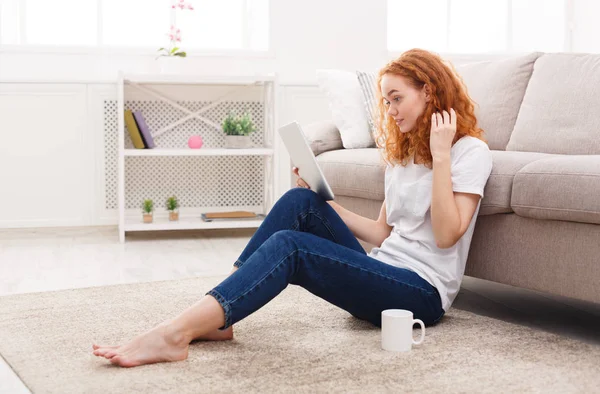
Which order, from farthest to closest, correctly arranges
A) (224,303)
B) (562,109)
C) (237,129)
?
1. (237,129)
2. (562,109)
3. (224,303)

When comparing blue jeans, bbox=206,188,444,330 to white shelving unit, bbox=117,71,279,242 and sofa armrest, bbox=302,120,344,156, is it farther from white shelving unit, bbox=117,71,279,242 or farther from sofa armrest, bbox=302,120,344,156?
white shelving unit, bbox=117,71,279,242

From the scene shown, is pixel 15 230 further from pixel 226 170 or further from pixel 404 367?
pixel 404 367

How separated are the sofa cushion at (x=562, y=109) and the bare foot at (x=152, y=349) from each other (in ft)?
4.77

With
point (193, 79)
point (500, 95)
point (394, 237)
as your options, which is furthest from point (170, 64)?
point (394, 237)

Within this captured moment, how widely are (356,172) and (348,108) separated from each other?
53 centimetres

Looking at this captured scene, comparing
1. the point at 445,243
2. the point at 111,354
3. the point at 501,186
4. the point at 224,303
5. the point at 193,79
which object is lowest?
the point at 111,354

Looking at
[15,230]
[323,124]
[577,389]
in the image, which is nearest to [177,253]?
[323,124]

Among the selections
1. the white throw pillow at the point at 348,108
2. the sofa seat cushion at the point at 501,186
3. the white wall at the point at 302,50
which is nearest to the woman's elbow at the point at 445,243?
the sofa seat cushion at the point at 501,186

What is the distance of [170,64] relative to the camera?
4.19 m

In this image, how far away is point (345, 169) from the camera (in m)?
2.87

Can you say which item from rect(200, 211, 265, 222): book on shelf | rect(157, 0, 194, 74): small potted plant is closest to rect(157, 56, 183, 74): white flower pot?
rect(157, 0, 194, 74): small potted plant

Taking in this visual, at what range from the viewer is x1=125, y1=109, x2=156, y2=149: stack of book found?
4023 mm

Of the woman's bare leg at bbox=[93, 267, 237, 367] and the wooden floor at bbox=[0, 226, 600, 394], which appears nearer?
the woman's bare leg at bbox=[93, 267, 237, 367]

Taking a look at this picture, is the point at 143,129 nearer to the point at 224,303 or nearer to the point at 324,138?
the point at 324,138
